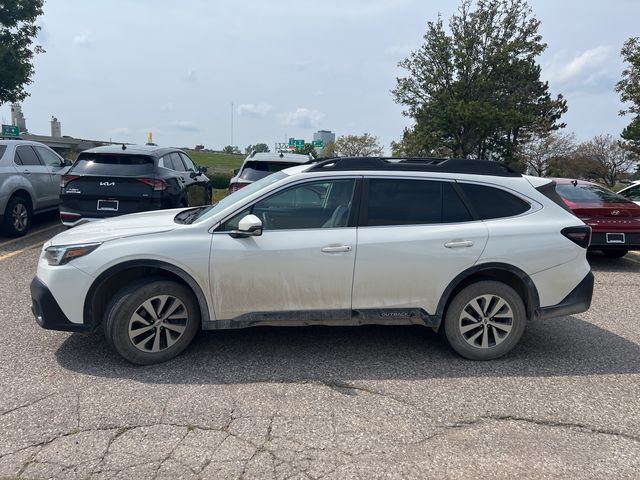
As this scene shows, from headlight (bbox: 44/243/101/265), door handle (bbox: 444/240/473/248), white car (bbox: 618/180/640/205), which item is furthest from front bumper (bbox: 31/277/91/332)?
white car (bbox: 618/180/640/205)

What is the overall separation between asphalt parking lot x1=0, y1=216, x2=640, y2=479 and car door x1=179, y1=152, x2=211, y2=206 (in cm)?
494

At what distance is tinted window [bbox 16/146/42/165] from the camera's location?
920 cm

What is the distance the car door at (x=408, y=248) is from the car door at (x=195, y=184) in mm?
5901

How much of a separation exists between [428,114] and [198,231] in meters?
31.9

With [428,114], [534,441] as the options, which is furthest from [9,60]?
[428,114]

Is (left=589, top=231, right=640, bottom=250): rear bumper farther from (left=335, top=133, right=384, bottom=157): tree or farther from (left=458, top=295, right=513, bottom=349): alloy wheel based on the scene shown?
(left=335, top=133, right=384, bottom=157): tree

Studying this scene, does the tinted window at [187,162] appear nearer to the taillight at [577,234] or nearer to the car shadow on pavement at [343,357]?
the car shadow on pavement at [343,357]

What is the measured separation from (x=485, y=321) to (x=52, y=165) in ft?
30.9

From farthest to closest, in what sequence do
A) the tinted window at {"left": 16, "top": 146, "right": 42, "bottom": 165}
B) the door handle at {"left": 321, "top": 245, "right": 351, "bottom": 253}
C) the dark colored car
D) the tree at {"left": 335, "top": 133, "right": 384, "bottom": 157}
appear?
the tree at {"left": 335, "top": 133, "right": 384, "bottom": 157} < the tinted window at {"left": 16, "top": 146, "right": 42, "bottom": 165} < the dark colored car < the door handle at {"left": 321, "top": 245, "right": 351, "bottom": 253}

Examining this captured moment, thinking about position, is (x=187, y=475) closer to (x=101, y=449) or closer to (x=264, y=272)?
(x=101, y=449)

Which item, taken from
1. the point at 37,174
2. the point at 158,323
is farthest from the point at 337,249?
the point at 37,174

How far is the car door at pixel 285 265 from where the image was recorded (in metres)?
4.00

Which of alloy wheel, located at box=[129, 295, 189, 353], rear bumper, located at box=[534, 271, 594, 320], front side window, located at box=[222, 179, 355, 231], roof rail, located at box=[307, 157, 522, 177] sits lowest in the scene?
alloy wheel, located at box=[129, 295, 189, 353]

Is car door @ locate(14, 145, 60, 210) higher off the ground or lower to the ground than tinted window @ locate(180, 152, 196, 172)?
lower
